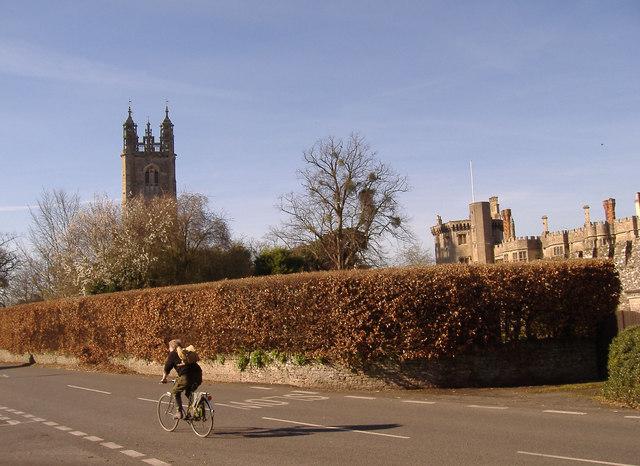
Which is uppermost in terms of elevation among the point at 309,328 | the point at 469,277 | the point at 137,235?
the point at 137,235

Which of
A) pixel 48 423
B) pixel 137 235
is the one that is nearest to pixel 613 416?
pixel 48 423

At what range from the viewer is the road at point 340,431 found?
893cm

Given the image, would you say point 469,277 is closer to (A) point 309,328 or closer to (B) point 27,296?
(A) point 309,328

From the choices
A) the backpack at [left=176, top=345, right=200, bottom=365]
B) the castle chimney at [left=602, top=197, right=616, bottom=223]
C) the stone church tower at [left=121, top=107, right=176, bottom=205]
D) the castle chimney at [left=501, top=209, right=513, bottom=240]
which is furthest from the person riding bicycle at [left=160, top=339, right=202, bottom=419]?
the stone church tower at [left=121, top=107, right=176, bottom=205]

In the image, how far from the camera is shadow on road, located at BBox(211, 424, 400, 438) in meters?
10.9

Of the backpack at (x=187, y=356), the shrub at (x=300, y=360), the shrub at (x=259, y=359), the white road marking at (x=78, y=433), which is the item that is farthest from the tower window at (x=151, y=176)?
the backpack at (x=187, y=356)

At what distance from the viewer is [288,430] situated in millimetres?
11320

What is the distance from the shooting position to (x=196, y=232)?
147 ft

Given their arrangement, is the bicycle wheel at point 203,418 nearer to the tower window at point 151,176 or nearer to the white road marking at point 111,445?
the white road marking at point 111,445

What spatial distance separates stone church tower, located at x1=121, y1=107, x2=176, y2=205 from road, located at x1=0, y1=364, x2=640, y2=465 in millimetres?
93895

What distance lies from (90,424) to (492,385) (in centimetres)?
1120

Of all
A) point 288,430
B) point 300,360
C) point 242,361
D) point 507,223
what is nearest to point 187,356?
point 288,430

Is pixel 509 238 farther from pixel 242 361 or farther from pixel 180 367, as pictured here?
pixel 180 367

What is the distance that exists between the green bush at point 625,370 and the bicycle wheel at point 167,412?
947 centimetres
